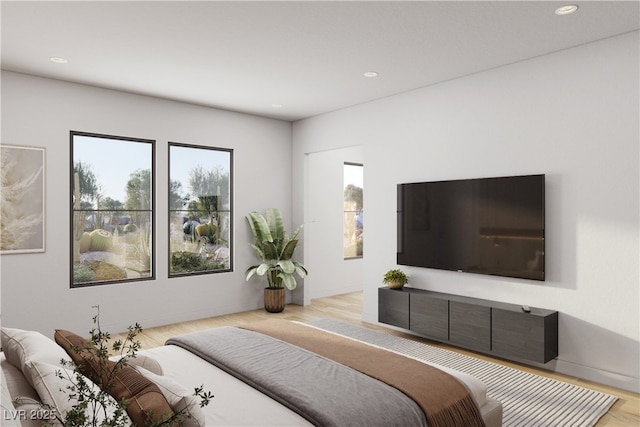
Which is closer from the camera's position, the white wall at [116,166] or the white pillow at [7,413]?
the white pillow at [7,413]

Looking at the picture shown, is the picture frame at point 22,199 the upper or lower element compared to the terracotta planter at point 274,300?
upper

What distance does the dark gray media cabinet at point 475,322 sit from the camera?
3604 millimetres

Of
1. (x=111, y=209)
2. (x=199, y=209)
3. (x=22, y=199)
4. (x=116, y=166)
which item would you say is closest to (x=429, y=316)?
(x=199, y=209)

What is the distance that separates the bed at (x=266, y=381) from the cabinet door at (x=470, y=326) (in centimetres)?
166

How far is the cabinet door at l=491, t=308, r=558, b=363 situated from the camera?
3.55 m

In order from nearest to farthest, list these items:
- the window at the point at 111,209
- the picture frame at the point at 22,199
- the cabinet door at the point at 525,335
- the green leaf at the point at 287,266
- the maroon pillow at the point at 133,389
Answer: the maroon pillow at the point at 133,389, the cabinet door at the point at 525,335, the picture frame at the point at 22,199, the window at the point at 111,209, the green leaf at the point at 287,266

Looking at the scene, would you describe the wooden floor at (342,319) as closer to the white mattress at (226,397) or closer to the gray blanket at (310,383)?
the gray blanket at (310,383)

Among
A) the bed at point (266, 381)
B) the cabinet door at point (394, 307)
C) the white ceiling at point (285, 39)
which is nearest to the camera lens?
the bed at point (266, 381)

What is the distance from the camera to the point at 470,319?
402 cm

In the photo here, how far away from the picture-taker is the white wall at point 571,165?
3367mm

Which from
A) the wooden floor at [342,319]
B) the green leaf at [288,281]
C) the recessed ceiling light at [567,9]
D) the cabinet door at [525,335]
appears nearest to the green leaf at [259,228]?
the green leaf at [288,281]

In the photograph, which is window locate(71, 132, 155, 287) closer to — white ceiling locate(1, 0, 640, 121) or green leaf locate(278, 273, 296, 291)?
white ceiling locate(1, 0, 640, 121)

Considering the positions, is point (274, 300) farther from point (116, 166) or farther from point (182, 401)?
point (182, 401)

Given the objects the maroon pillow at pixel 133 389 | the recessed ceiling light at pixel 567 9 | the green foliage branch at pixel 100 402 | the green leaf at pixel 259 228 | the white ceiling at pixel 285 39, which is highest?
the white ceiling at pixel 285 39
